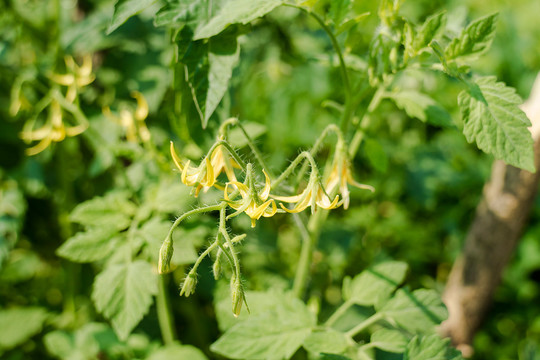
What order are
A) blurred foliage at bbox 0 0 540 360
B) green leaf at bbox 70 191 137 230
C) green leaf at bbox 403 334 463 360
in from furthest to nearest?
blurred foliage at bbox 0 0 540 360 → green leaf at bbox 70 191 137 230 → green leaf at bbox 403 334 463 360

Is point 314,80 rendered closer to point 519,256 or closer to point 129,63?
point 129,63

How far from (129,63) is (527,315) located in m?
2.09

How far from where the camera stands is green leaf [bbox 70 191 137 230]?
1.26 meters

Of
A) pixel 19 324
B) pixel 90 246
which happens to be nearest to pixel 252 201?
pixel 90 246

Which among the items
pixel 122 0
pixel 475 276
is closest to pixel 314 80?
pixel 475 276

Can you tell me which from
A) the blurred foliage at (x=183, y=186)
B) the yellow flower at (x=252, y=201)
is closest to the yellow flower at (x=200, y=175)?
the yellow flower at (x=252, y=201)

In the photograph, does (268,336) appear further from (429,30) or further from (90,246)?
A: (429,30)

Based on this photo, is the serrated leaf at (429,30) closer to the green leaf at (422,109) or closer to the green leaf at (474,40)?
the green leaf at (474,40)

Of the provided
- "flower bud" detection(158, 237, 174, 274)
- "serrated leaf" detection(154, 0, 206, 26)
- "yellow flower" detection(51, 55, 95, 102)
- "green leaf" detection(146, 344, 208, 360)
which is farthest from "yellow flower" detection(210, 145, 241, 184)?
"yellow flower" detection(51, 55, 95, 102)

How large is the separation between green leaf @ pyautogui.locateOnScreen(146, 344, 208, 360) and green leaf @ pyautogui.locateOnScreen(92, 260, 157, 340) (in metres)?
0.27

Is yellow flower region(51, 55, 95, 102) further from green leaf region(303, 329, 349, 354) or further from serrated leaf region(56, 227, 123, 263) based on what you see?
green leaf region(303, 329, 349, 354)

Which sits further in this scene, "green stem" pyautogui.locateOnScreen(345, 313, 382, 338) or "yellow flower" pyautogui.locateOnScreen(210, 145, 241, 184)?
"green stem" pyautogui.locateOnScreen(345, 313, 382, 338)

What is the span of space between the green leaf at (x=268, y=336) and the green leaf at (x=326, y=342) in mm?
22

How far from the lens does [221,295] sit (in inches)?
56.5
